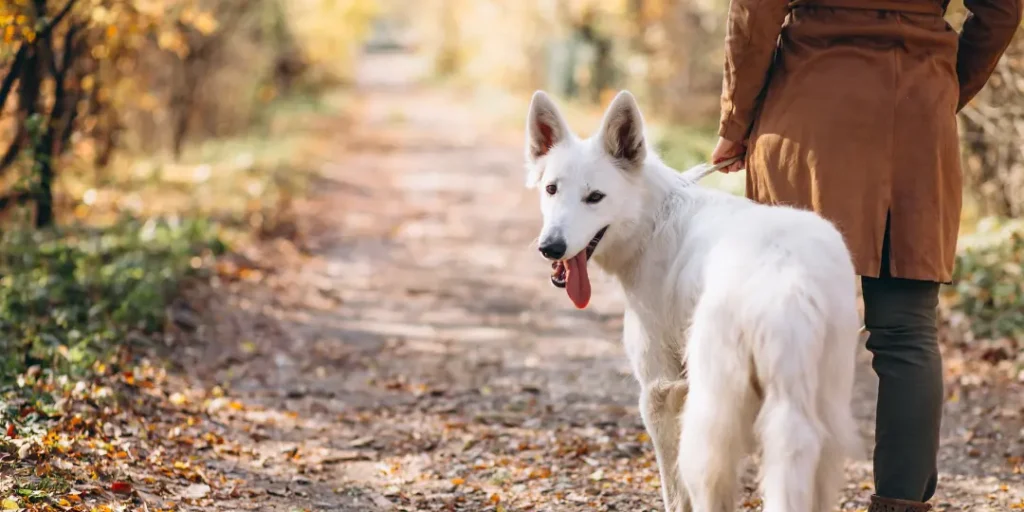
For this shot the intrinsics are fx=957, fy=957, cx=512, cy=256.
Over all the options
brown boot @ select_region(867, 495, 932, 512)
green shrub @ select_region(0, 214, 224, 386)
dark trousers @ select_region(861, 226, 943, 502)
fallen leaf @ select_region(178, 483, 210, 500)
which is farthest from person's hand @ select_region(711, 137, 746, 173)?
green shrub @ select_region(0, 214, 224, 386)

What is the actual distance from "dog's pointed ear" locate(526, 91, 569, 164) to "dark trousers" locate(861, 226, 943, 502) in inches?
47.2

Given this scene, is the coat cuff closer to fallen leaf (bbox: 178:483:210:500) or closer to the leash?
the leash

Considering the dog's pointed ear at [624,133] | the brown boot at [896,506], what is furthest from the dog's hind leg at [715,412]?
the dog's pointed ear at [624,133]

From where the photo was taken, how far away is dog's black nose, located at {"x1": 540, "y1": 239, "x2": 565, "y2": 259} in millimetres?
3217

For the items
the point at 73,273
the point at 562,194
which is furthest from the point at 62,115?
the point at 562,194

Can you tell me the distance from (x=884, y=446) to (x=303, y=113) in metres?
22.8

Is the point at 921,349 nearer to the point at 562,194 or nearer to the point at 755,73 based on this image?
the point at 755,73

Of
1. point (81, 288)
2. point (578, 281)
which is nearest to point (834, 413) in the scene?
point (578, 281)

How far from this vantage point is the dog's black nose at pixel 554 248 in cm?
322

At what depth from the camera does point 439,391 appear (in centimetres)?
576

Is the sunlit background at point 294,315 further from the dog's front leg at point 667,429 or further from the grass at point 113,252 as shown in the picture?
the dog's front leg at point 667,429

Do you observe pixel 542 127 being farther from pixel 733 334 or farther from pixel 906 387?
pixel 906 387

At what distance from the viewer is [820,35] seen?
121 inches

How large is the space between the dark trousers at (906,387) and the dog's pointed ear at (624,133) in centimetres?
88
